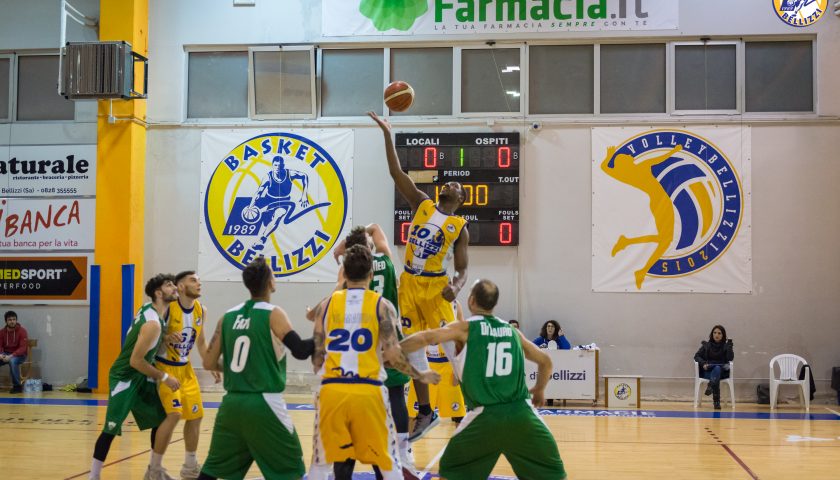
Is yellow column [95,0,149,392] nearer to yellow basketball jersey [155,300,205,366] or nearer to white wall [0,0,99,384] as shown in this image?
white wall [0,0,99,384]

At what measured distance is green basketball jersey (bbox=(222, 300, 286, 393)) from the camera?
209 inches

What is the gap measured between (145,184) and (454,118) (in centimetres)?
524

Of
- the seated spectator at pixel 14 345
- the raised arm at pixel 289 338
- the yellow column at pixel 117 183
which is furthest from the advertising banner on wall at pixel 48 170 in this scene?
the raised arm at pixel 289 338

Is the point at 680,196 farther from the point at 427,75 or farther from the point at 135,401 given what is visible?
the point at 135,401

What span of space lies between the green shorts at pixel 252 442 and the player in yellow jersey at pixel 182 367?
1.83 meters

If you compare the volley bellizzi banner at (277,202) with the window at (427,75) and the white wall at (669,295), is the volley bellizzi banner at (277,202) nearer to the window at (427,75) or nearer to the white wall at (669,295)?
the white wall at (669,295)

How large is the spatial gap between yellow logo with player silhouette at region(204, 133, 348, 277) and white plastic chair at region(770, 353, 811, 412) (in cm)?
696

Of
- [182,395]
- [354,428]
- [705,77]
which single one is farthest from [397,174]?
[705,77]

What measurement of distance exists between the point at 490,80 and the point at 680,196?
11.4 ft

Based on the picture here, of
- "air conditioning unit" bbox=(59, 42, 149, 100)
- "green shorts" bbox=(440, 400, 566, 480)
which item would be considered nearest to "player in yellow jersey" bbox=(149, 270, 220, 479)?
"green shorts" bbox=(440, 400, 566, 480)

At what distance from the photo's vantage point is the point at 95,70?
13617 millimetres

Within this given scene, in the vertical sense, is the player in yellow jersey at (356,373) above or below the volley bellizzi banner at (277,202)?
below

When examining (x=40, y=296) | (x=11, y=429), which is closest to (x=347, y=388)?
(x=11, y=429)

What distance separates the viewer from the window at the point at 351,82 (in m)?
14.5
